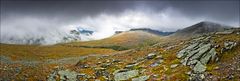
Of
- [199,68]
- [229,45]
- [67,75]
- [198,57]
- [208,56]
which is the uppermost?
[229,45]

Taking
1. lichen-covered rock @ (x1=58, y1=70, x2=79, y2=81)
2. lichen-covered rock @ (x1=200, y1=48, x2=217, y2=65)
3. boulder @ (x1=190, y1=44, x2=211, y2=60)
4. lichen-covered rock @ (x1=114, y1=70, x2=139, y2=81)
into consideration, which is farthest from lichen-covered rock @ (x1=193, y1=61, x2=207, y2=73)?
lichen-covered rock @ (x1=58, y1=70, x2=79, y2=81)

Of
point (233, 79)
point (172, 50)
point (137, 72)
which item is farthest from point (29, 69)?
point (233, 79)

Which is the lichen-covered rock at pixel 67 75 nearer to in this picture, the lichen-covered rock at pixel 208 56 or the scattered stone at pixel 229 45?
the lichen-covered rock at pixel 208 56

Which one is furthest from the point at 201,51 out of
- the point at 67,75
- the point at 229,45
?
the point at 67,75

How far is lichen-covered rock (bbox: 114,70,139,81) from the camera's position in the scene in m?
45.1

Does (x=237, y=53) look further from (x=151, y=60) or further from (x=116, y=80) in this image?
(x=116, y=80)

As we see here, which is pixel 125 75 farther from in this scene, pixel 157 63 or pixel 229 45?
pixel 229 45

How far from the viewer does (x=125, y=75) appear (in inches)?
1821

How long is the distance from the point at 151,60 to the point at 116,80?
1086 cm

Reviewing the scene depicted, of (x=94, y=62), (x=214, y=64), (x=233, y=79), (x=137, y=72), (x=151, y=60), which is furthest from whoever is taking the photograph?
(x=94, y=62)

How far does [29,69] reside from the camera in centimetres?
4744

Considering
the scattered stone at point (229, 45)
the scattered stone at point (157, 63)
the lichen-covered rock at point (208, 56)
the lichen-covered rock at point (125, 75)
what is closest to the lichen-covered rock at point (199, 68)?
the lichen-covered rock at point (208, 56)

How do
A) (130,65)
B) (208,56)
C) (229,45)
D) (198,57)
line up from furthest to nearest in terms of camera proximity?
(130,65)
(229,45)
(198,57)
(208,56)

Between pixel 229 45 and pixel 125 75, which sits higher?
pixel 229 45
